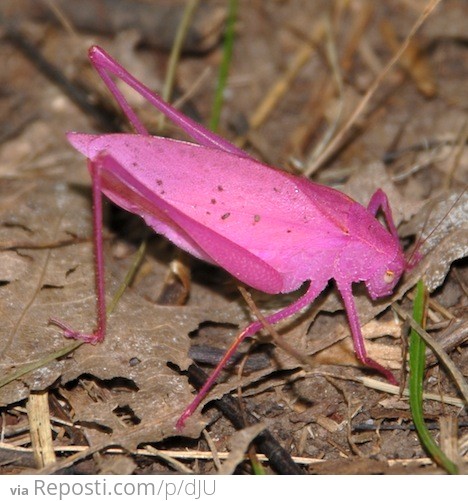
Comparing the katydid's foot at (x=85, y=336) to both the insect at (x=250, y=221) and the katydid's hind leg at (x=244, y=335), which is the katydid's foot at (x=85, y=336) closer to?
the insect at (x=250, y=221)

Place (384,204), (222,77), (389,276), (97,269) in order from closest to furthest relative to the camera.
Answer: (97,269) < (389,276) < (384,204) < (222,77)

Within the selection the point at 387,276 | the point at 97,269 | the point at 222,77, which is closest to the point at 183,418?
the point at 97,269

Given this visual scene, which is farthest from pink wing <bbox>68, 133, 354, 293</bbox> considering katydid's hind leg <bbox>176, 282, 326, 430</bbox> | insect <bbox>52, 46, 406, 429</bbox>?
katydid's hind leg <bbox>176, 282, 326, 430</bbox>

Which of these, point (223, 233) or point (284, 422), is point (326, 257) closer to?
point (223, 233)

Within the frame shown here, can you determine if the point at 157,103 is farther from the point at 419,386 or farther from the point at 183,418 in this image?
the point at 419,386

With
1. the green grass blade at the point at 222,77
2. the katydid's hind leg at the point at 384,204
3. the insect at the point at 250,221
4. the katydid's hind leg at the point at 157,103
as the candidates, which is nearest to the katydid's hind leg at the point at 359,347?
the insect at the point at 250,221

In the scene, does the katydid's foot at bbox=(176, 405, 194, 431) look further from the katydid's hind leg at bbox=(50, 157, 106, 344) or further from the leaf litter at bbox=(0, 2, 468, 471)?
the katydid's hind leg at bbox=(50, 157, 106, 344)

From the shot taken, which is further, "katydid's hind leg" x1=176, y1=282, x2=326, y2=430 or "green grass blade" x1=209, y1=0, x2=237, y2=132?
"green grass blade" x1=209, y1=0, x2=237, y2=132
